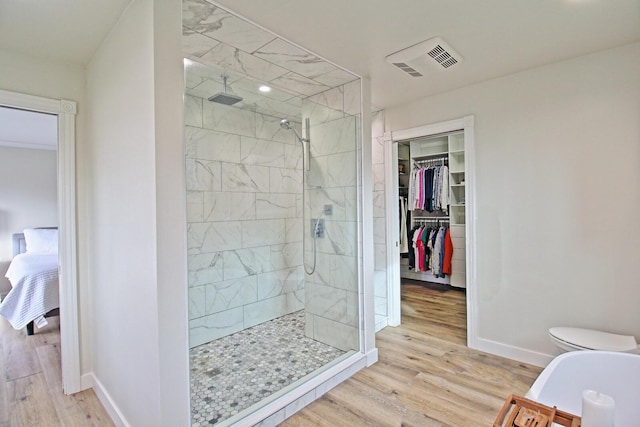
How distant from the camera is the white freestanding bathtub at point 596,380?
1.66 meters

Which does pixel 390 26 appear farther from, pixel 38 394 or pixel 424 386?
pixel 38 394

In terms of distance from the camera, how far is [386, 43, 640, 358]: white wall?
2.34 meters

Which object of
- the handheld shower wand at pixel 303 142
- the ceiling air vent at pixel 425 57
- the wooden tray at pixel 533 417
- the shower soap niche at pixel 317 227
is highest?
the ceiling air vent at pixel 425 57

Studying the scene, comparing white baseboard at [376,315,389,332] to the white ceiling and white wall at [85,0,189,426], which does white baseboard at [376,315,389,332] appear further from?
the white ceiling

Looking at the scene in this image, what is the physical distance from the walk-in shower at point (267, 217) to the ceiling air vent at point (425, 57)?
0.46 m

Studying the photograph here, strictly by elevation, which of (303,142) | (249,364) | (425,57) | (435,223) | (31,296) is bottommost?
(249,364)

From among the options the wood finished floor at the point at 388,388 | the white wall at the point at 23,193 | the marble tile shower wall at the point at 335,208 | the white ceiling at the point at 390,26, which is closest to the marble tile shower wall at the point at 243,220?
the marble tile shower wall at the point at 335,208

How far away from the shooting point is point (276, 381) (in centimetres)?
235

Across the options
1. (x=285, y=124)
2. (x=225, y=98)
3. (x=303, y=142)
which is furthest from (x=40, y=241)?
(x=303, y=142)

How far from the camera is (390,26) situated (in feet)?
6.63

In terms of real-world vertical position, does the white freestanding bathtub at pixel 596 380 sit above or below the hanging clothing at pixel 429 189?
below

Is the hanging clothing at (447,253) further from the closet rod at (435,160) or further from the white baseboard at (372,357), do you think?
the white baseboard at (372,357)

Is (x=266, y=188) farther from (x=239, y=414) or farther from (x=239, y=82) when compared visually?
(x=239, y=414)

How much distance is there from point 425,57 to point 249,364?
2748 millimetres
